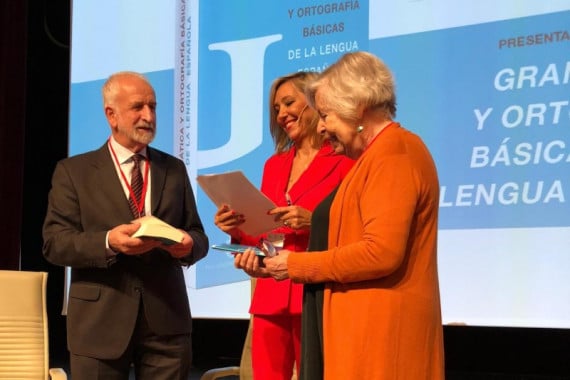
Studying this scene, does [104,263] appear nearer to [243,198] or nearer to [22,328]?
[243,198]

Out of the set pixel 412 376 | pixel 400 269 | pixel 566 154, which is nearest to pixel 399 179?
pixel 400 269

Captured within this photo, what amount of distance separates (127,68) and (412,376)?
3.47 metres

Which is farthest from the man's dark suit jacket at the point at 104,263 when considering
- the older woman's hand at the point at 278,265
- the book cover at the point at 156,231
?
the older woman's hand at the point at 278,265

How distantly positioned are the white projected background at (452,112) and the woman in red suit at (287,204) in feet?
3.73

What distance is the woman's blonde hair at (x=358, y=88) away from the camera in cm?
210

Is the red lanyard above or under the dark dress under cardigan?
above

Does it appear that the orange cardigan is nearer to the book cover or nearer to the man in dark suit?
the book cover

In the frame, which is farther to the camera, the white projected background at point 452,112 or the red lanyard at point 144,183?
the white projected background at point 452,112

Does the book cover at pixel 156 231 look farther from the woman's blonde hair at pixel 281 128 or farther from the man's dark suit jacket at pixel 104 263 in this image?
the woman's blonde hair at pixel 281 128

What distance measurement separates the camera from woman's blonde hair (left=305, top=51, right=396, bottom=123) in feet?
6.89

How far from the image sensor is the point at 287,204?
271cm

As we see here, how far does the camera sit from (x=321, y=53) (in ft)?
13.6

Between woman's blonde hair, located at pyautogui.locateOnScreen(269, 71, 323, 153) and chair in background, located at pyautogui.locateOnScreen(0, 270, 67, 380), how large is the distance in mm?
1156

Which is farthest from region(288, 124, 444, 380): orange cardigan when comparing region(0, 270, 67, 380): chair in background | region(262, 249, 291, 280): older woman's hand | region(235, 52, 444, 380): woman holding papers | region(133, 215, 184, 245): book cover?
region(0, 270, 67, 380): chair in background
